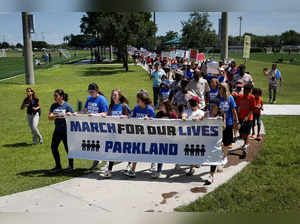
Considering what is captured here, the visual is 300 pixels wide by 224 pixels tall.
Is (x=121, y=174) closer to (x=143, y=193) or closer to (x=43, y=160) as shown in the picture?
(x=143, y=193)

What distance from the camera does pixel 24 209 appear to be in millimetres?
5219

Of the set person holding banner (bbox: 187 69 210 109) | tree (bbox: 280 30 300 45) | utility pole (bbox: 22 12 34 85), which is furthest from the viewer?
tree (bbox: 280 30 300 45)

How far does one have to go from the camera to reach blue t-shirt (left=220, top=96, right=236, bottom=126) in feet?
22.0

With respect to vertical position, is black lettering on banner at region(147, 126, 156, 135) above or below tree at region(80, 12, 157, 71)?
below

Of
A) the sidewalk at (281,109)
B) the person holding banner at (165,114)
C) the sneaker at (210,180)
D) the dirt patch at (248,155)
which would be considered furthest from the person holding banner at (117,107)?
the sidewalk at (281,109)

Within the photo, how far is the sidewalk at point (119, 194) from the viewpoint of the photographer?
528 cm

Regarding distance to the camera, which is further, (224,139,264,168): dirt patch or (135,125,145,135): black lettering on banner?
(224,139,264,168): dirt patch

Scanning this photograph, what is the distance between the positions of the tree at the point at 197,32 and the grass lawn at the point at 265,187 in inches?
1231

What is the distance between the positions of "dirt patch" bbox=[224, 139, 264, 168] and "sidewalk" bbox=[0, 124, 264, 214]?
0.32 meters

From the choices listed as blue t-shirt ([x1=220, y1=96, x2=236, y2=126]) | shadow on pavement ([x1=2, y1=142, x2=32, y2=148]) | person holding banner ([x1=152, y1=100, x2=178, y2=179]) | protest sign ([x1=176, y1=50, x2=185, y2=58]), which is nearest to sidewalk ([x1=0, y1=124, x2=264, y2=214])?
person holding banner ([x1=152, y1=100, x2=178, y2=179])

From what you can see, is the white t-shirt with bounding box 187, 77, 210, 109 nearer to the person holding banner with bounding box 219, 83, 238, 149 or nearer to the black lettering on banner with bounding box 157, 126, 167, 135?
the person holding banner with bounding box 219, 83, 238, 149

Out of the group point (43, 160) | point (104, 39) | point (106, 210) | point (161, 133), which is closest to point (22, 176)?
point (43, 160)

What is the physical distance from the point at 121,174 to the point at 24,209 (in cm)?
218

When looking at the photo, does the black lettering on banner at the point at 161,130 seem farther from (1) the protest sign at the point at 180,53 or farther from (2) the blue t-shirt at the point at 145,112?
(1) the protest sign at the point at 180,53
